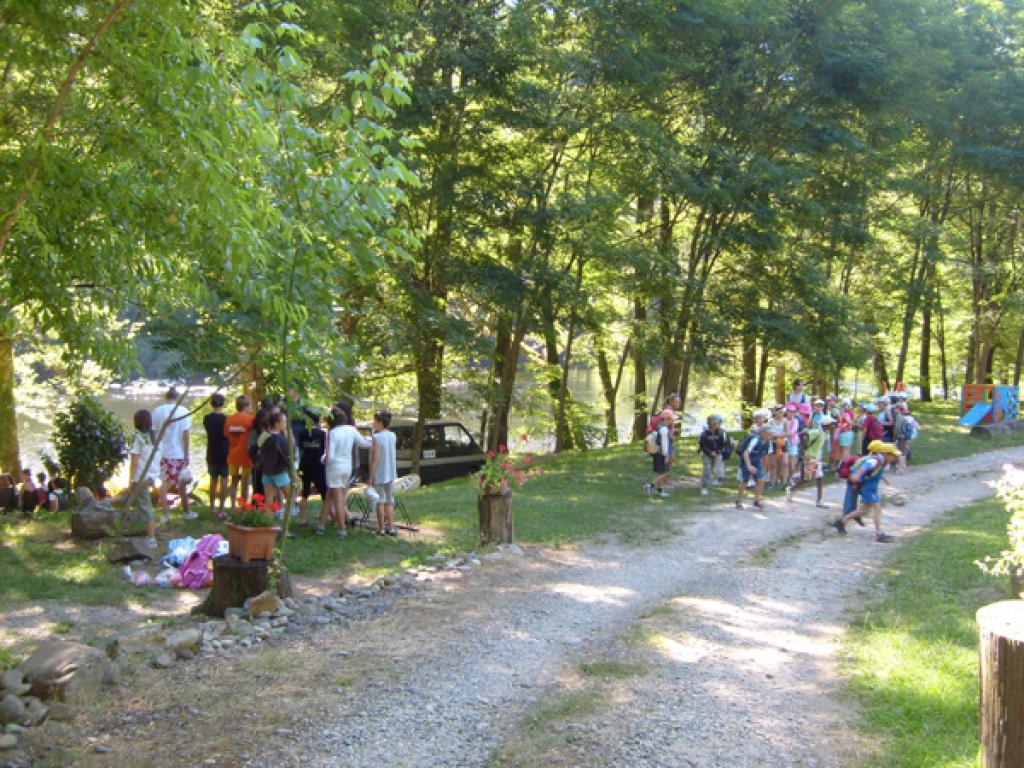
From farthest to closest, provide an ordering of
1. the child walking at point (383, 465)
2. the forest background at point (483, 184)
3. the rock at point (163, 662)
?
the child walking at point (383, 465)
the rock at point (163, 662)
the forest background at point (483, 184)

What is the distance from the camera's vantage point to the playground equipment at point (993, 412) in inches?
989

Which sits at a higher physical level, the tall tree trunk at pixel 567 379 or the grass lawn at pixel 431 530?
the tall tree trunk at pixel 567 379

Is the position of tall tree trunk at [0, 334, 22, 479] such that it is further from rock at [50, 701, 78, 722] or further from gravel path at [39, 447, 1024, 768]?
rock at [50, 701, 78, 722]

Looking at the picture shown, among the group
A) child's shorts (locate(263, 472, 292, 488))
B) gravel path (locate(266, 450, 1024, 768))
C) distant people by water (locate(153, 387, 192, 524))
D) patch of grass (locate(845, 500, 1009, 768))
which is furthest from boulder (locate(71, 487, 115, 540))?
patch of grass (locate(845, 500, 1009, 768))

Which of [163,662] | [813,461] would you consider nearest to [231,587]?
[163,662]

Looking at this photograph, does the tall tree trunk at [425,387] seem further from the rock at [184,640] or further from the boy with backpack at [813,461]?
the rock at [184,640]

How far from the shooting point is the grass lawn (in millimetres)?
9102

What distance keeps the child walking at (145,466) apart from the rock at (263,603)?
2.94m

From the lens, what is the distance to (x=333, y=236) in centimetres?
684

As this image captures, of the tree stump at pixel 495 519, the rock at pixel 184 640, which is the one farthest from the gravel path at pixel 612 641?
the rock at pixel 184 640

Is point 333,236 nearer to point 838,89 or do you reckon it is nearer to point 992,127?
point 838,89

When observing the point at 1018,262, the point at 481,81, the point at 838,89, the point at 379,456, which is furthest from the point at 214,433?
the point at 1018,262

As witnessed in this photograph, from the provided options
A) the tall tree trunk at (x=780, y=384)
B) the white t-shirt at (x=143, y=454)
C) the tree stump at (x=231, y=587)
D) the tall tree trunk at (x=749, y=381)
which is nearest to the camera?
the tree stump at (x=231, y=587)

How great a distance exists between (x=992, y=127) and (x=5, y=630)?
3084 cm
